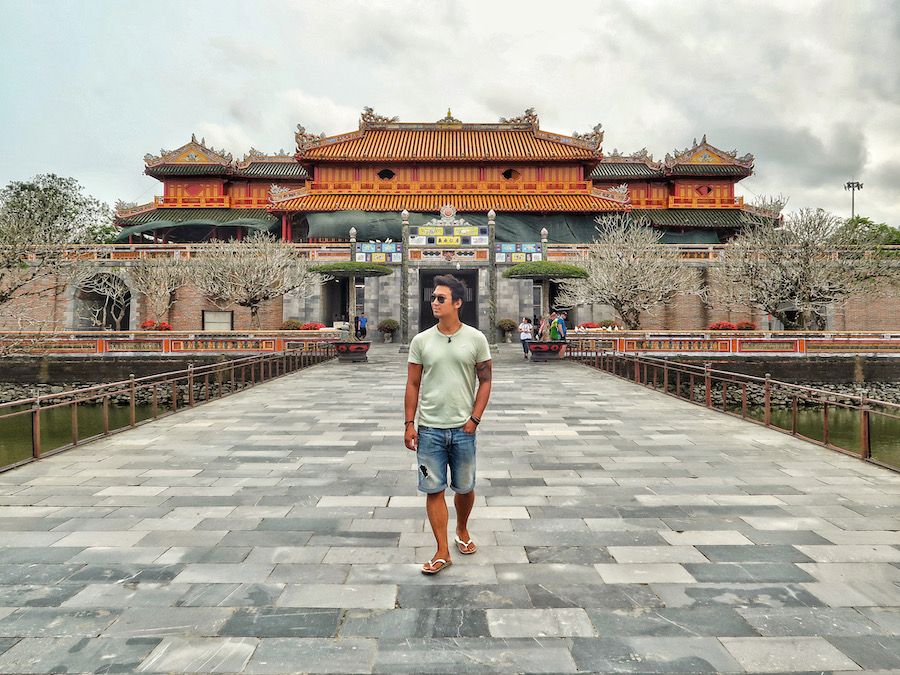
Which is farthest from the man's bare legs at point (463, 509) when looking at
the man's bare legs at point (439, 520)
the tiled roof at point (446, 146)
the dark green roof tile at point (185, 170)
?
the dark green roof tile at point (185, 170)

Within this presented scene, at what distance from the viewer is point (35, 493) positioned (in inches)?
207

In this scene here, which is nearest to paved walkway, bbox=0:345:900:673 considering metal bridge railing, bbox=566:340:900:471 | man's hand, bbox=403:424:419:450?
man's hand, bbox=403:424:419:450

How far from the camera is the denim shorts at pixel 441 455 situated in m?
3.57

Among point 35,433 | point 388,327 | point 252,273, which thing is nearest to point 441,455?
point 35,433

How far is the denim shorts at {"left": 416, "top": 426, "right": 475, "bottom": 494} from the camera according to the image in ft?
11.7

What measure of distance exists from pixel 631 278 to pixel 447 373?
21.4 meters

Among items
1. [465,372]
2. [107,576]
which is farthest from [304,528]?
[465,372]

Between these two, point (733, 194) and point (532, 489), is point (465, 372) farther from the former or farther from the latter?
point (733, 194)

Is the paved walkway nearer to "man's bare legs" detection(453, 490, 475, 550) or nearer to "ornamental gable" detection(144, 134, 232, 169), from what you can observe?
"man's bare legs" detection(453, 490, 475, 550)

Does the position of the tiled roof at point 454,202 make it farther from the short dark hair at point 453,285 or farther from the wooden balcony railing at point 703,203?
the short dark hair at point 453,285

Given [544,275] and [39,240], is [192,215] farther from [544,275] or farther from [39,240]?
[544,275]

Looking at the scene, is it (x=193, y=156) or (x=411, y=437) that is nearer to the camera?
(x=411, y=437)

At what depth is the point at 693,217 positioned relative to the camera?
1355 inches

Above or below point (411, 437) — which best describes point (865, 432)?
below
